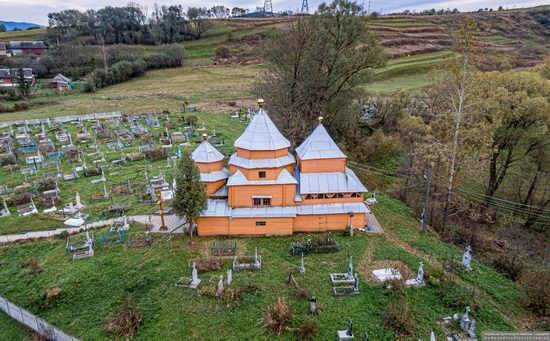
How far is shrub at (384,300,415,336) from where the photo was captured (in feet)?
48.8

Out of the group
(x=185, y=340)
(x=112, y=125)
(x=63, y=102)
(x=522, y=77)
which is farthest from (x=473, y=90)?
(x=63, y=102)

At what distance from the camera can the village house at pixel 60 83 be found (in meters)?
75.1

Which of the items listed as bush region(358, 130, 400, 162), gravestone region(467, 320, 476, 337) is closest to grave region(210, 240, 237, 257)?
gravestone region(467, 320, 476, 337)

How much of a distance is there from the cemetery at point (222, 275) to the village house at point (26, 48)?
8370 cm

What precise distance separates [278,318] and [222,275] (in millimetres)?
4369

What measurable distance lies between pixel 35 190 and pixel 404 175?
105 ft

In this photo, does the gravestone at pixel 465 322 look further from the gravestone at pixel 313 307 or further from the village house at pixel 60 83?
the village house at pixel 60 83

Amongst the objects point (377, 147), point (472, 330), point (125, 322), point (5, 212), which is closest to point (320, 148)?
point (472, 330)

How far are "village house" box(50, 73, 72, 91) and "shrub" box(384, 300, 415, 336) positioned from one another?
261 ft

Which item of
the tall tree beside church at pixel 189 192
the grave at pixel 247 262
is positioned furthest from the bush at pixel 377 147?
the tall tree beside church at pixel 189 192

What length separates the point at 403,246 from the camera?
2192 centimetres

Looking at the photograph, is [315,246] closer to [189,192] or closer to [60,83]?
[189,192]

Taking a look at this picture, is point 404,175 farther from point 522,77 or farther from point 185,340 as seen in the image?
point 185,340

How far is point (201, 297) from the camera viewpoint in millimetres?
16812
